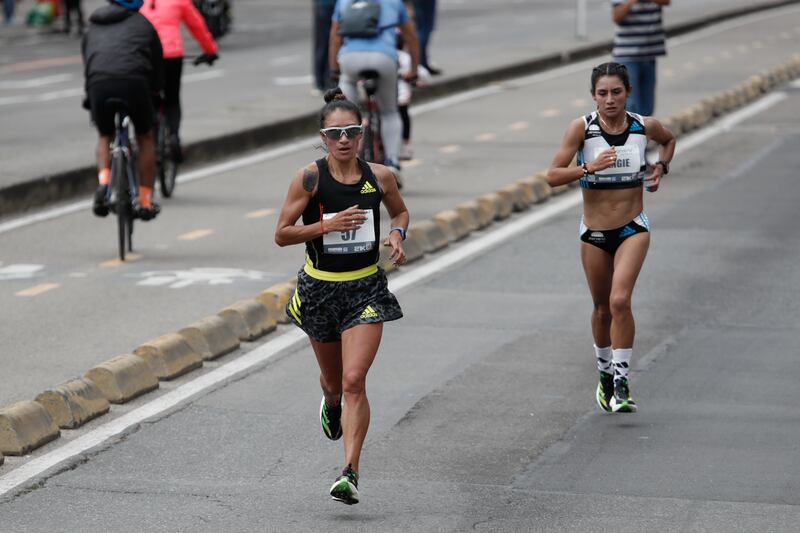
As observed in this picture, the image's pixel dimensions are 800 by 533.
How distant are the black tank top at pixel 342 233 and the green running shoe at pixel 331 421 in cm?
65

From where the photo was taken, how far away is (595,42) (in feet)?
111

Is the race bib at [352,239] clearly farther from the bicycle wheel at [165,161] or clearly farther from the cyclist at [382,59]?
the bicycle wheel at [165,161]

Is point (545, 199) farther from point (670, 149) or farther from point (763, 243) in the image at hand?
point (670, 149)

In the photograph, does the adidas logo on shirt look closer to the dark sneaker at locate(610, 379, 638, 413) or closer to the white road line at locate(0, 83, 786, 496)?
the white road line at locate(0, 83, 786, 496)

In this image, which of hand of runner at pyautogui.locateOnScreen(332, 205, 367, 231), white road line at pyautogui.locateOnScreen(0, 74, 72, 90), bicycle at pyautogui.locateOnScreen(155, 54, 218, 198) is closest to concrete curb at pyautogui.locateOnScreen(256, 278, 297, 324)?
hand of runner at pyautogui.locateOnScreen(332, 205, 367, 231)

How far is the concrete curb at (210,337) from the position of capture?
9.34 metres

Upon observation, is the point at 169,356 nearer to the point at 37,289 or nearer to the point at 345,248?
the point at 345,248

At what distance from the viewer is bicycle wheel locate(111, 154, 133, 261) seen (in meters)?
Result: 12.3

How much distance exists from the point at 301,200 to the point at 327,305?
1.37 feet

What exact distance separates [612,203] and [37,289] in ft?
14.5

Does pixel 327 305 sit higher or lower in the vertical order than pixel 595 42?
higher

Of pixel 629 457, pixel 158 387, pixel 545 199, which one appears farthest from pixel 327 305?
pixel 545 199

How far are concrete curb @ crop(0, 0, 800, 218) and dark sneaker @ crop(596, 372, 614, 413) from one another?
24.8ft

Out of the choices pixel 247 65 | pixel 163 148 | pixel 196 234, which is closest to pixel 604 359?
pixel 196 234
